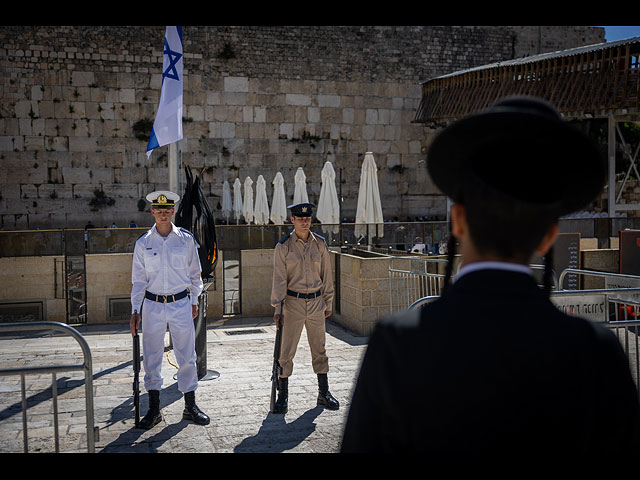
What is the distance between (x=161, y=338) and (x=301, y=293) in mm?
1322

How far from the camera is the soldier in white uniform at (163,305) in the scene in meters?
5.43

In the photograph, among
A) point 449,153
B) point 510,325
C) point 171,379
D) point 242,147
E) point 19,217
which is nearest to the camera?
point 510,325

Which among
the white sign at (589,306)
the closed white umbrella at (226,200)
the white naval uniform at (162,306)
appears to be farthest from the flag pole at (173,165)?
the closed white umbrella at (226,200)

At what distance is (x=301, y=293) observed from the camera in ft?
19.4

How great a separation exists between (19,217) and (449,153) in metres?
22.3

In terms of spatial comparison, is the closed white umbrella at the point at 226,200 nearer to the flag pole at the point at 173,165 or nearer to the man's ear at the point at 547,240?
the flag pole at the point at 173,165

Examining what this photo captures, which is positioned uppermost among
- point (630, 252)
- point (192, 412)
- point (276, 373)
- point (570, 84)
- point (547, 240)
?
point (570, 84)

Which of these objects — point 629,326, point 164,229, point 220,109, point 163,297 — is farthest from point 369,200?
point 220,109

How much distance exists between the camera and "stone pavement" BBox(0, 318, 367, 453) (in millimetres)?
4836

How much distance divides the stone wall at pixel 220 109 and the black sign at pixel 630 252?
14.3m

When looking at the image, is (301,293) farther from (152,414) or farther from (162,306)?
(152,414)

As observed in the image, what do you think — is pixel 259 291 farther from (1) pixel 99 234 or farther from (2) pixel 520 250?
(2) pixel 520 250

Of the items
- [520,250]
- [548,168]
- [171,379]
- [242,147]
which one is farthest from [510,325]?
[242,147]

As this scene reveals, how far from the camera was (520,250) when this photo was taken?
138 centimetres
